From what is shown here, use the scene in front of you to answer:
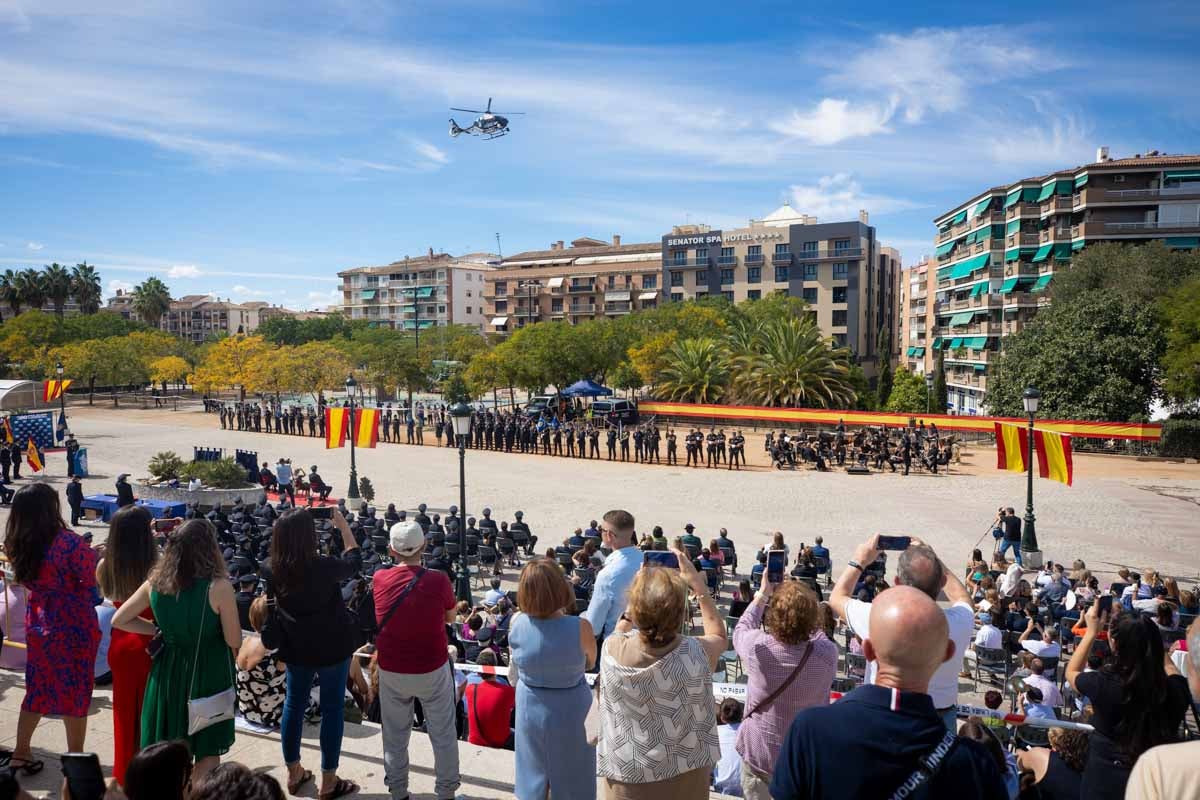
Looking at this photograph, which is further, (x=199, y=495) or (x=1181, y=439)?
(x=1181, y=439)

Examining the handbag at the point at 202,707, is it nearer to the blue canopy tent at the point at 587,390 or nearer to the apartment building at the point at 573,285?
the blue canopy tent at the point at 587,390

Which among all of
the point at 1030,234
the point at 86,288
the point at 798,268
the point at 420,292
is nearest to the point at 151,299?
the point at 86,288

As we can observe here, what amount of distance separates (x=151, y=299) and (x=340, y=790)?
11474 centimetres

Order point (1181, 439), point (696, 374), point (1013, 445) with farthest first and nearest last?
1. point (696, 374)
2. point (1181, 439)
3. point (1013, 445)

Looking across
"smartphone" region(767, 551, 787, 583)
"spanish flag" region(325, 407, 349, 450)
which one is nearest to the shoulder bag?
"smartphone" region(767, 551, 787, 583)

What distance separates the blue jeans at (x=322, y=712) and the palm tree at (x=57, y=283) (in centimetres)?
10615

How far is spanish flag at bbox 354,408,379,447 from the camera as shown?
22734 mm

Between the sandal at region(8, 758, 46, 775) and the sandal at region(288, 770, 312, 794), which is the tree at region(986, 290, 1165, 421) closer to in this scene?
the sandal at region(288, 770, 312, 794)

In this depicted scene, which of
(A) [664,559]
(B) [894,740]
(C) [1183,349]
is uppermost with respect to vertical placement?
(C) [1183,349]

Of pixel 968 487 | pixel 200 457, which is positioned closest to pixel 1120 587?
pixel 968 487

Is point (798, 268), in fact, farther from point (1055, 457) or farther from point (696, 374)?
point (1055, 457)

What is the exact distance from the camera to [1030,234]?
5612 cm

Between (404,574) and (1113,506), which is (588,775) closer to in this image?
(404,574)

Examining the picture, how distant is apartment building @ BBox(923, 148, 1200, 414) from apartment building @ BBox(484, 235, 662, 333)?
105 ft
